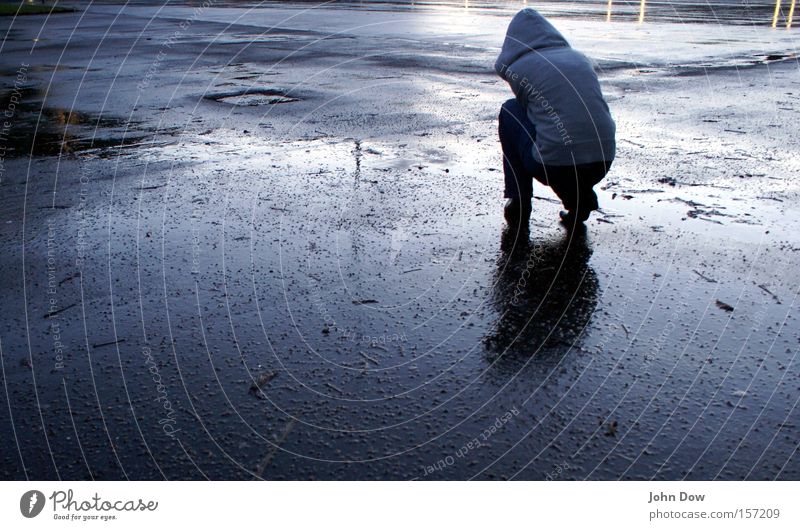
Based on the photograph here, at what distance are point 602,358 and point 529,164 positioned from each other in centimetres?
169

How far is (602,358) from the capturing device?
2988mm

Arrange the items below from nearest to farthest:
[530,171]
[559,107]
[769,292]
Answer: [769,292]
[559,107]
[530,171]

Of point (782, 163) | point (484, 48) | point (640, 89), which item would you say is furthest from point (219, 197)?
point (484, 48)

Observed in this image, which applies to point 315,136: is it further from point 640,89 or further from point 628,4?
point 628,4

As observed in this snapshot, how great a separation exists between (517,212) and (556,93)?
2.48 feet

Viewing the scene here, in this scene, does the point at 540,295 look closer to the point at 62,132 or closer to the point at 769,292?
the point at 769,292

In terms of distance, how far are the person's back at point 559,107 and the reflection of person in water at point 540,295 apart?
0.33 m

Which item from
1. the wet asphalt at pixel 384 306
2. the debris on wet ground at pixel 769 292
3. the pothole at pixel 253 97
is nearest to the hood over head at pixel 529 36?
the wet asphalt at pixel 384 306

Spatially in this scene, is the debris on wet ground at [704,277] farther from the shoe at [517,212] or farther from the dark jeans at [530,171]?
the shoe at [517,212]

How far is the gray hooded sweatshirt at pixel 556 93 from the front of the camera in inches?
162

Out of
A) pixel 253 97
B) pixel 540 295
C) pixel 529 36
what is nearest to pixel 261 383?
pixel 540 295

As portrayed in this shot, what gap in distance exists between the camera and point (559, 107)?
13.4 ft

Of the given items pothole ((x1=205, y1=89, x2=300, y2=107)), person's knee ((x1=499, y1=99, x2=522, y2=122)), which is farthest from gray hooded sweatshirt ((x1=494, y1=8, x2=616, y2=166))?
pothole ((x1=205, y1=89, x2=300, y2=107))

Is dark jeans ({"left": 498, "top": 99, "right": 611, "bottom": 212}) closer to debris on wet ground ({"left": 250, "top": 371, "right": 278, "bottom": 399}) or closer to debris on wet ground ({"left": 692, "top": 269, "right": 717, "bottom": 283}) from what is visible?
debris on wet ground ({"left": 692, "top": 269, "right": 717, "bottom": 283})
